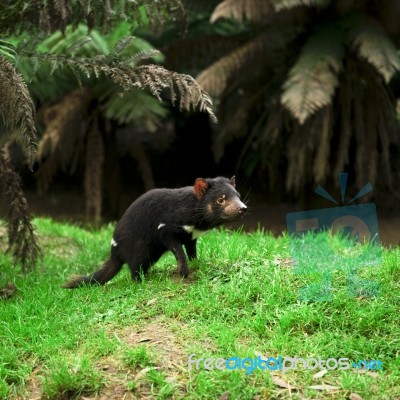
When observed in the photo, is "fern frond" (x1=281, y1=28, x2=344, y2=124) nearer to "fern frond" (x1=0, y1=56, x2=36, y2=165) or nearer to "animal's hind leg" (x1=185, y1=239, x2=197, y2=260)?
"animal's hind leg" (x1=185, y1=239, x2=197, y2=260)

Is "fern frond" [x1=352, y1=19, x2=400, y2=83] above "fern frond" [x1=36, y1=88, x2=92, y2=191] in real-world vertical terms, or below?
above

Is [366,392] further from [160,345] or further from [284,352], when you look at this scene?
[160,345]

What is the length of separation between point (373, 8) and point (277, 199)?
271 centimetres

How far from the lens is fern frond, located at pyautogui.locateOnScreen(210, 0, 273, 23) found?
6.95m

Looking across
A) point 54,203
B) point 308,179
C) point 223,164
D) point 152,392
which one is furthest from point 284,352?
point 54,203

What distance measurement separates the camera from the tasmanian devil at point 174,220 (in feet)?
13.2

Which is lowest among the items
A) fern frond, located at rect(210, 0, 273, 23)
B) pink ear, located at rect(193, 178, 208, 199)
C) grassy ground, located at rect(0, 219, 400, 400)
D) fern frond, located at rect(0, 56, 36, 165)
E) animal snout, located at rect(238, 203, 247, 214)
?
grassy ground, located at rect(0, 219, 400, 400)

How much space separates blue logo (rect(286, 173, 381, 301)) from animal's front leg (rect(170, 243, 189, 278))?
0.71 metres

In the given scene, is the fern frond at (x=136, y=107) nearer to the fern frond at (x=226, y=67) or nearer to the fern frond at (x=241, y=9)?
the fern frond at (x=226, y=67)

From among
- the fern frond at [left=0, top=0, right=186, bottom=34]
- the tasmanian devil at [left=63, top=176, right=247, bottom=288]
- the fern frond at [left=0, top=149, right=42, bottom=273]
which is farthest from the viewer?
the fern frond at [left=0, top=149, right=42, bottom=273]

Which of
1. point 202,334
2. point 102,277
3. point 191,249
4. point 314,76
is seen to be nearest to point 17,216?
point 102,277

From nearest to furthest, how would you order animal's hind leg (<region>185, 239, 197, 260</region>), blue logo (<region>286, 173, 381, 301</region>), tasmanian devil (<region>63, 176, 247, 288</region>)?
blue logo (<region>286, 173, 381, 301</region>) → tasmanian devil (<region>63, 176, 247, 288</region>) → animal's hind leg (<region>185, 239, 197, 260</region>)

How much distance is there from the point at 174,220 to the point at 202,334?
2.65 feet

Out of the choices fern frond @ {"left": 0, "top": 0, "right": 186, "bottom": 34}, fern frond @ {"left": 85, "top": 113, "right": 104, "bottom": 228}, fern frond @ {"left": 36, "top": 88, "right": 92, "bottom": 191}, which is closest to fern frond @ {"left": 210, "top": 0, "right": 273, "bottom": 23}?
fern frond @ {"left": 0, "top": 0, "right": 186, "bottom": 34}
